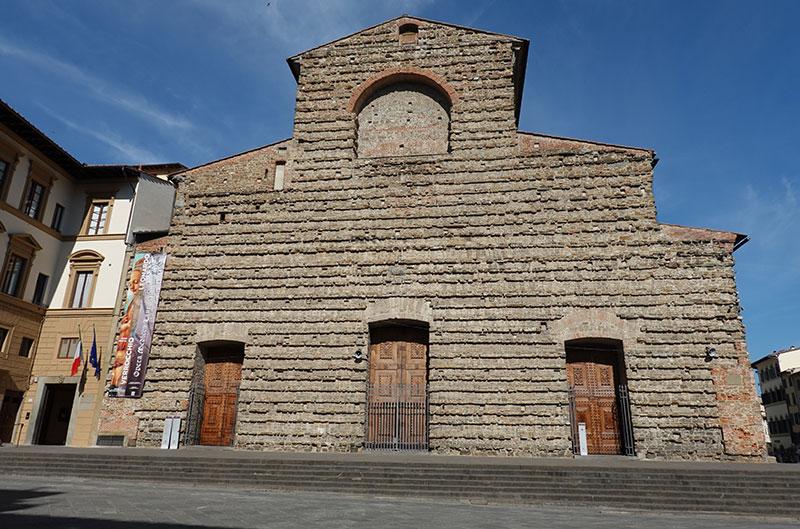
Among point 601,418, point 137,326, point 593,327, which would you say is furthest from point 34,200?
point 601,418

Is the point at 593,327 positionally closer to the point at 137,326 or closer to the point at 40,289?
the point at 137,326

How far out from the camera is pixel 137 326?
14.9m

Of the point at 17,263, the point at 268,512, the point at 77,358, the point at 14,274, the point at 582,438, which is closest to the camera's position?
the point at 268,512

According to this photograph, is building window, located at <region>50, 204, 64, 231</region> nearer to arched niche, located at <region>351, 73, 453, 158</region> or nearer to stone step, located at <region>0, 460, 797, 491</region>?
stone step, located at <region>0, 460, 797, 491</region>

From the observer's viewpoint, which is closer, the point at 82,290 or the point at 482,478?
the point at 482,478

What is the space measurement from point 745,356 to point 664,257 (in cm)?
280

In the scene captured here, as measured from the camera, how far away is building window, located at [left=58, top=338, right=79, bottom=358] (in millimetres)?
16797

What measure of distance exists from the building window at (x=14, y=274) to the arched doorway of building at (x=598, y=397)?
626 inches

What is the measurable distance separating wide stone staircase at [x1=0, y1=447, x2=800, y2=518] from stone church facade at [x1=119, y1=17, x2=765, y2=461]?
204 centimetres

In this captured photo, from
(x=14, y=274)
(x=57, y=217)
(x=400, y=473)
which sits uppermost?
(x=57, y=217)

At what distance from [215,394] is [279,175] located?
250 inches

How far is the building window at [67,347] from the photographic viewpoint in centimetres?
1680

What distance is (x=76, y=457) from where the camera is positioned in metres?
11.3

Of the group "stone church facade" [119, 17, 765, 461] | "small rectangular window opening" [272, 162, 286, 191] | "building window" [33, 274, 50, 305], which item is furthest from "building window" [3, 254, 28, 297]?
"small rectangular window opening" [272, 162, 286, 191]
